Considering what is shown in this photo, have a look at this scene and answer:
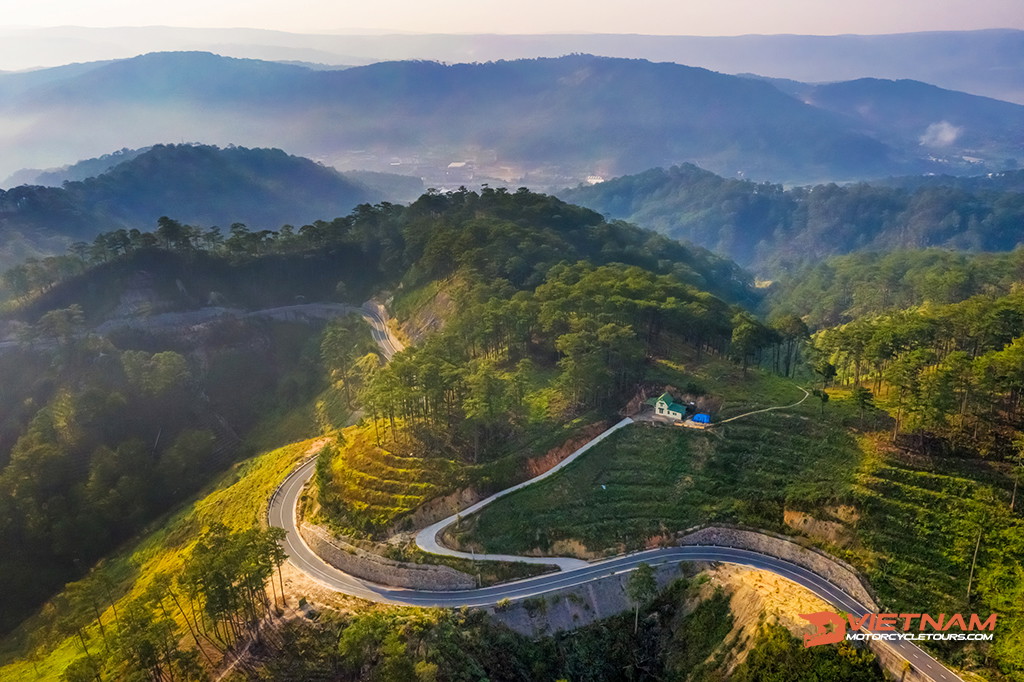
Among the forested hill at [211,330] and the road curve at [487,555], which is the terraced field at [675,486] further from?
the forested hill at [211,330]

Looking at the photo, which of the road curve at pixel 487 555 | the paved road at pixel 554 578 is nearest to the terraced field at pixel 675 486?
the road curve at pixel 487 555

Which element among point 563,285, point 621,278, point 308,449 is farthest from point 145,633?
point 621,278

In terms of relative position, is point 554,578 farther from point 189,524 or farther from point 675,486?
point 189,524

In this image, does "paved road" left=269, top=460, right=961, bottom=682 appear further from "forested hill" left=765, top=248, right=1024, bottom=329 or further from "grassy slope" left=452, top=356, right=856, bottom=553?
"forested hill" left=765, top=248, right=1024, bottom=329

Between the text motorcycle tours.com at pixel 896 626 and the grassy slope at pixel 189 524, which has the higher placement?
the text motorcycle tours.com at pixel 896 626

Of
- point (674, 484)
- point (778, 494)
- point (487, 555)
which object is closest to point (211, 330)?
point (487, 555)
